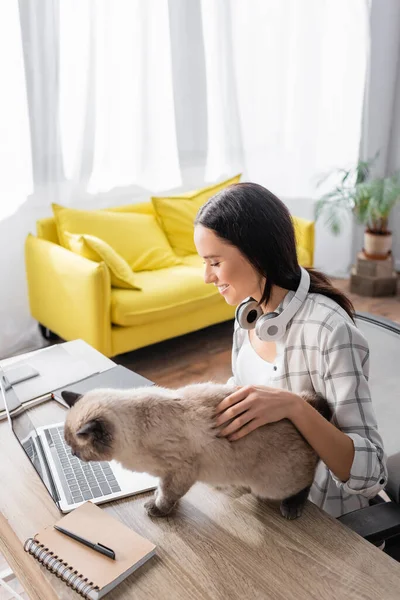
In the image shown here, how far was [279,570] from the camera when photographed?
100 centimetres

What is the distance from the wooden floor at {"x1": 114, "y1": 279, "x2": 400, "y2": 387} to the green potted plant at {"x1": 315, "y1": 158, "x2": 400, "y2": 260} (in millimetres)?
1246

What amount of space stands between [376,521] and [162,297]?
213 cm

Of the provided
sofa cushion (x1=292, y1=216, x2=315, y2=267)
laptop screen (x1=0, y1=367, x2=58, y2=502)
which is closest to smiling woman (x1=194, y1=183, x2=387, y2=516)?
laptop screen (x1=0, y1=367, x2=58, y2=502)

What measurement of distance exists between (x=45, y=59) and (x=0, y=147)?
54 cm

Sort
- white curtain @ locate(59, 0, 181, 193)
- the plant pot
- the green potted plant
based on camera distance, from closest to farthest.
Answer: white curtain @ locate(59, 0, 181, 193) → the green potted plant → the plant pot

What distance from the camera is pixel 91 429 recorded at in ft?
3.20

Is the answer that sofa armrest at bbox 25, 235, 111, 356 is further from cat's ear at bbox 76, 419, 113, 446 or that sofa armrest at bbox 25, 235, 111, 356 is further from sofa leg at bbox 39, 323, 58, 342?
Result: cat's ear at bbox 76, 419, 113, 446

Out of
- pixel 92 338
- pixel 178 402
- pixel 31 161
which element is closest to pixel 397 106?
pixel 31 161

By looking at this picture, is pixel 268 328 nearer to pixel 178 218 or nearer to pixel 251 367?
pixel 251 367

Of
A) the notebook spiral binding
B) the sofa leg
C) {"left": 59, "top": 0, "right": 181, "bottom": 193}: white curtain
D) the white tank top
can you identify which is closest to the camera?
the notebook spiral binding

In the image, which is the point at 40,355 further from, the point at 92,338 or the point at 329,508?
the point at 92,338

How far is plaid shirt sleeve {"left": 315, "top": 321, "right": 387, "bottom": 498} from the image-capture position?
1.10 meters

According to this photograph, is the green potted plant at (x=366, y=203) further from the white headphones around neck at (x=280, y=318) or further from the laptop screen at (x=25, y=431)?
the laptop screen at (x=25, y=431)

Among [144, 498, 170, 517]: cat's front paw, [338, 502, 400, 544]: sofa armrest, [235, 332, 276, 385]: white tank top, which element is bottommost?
[338, 502, 400, 544]: sofa armrest
